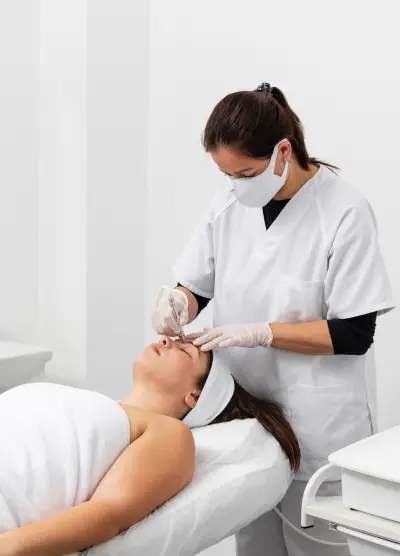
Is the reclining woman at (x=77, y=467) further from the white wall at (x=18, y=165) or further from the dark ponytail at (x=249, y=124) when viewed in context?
the white wall at (x=18, y=165)

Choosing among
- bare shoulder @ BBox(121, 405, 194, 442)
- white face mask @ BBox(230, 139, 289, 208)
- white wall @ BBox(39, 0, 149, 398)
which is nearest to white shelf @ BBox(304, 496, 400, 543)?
bare shoulder @ BBox(121, 405, 194, 442)

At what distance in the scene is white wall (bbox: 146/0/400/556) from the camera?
225 centimetres

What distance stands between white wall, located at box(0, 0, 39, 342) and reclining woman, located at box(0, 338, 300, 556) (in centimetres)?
132

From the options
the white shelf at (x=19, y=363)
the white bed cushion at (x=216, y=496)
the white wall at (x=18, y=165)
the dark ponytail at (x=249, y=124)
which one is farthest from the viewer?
A: the white wall at (x=18, y=165)

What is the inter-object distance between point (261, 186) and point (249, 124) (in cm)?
15

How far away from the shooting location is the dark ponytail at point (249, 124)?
1587 millimetres

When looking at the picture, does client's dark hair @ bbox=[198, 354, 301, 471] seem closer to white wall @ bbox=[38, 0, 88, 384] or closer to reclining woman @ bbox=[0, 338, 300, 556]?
reclining woman @ bbox=[0, 338, 300, 556]

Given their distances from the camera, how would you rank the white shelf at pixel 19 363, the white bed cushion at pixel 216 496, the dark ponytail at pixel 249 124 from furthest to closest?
the white shelf at pixel 19 363 → the dark ponytail at pixel 249 124 → the white bed cushion at pixel 216 496

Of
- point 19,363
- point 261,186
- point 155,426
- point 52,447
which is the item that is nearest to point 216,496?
point 155,426

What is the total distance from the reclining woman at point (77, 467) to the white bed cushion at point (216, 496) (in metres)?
0.03

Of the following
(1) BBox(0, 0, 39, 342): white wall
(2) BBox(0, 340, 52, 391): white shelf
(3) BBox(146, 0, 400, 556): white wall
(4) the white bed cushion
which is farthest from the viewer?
(1) BBox(0, 0, 39, 342): white wall

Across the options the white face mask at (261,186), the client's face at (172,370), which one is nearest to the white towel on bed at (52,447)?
the client's face at (172,370)

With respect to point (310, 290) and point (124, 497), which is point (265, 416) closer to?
point (310, 290)

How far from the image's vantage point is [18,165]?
2.71m
